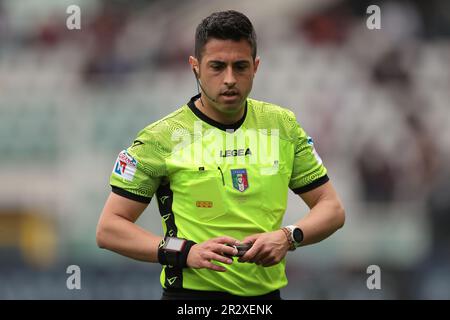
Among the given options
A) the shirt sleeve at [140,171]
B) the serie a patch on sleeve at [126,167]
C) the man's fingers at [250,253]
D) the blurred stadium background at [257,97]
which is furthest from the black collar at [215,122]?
the blurred stadium background at [257,97]

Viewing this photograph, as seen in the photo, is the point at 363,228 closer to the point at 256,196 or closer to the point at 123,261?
the point at 123,261

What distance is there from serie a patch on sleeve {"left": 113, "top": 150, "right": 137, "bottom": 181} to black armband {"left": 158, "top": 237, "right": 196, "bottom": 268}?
1.08 ft

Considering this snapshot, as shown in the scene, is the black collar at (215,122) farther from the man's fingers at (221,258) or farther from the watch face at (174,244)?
the man's fingers at (221,258)

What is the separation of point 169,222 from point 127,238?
8.1 inches

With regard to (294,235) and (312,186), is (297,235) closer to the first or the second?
(294,235)

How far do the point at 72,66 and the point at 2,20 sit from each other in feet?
2.26

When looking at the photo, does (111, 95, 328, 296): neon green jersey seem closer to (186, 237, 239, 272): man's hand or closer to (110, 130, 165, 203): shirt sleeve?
(110, 130, 165, 203): shirt sleeve

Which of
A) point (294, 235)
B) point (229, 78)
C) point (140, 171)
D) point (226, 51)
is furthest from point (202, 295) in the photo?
point (226, 51)

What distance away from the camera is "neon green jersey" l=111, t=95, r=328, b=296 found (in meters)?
3.75

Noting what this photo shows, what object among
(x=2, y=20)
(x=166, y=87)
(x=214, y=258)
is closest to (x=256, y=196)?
(x=214, y=258)

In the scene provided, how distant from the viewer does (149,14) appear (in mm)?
7480

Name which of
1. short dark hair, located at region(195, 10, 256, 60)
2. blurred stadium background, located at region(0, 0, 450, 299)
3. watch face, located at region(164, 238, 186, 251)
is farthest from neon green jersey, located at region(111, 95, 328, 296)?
blurred stadium background, located at region(0, 0, 450, 299)

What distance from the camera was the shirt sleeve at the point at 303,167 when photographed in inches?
157

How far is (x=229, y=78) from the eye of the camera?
3.67 metres
